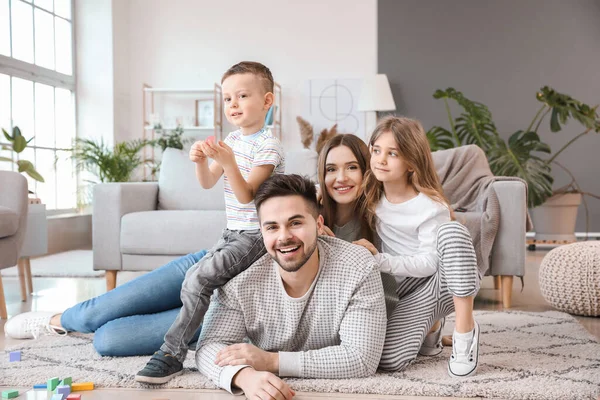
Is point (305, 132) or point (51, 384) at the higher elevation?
point (305, 132)

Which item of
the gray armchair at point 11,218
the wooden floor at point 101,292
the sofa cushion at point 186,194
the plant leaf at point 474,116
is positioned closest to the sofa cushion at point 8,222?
the gray armchair at point 11,218

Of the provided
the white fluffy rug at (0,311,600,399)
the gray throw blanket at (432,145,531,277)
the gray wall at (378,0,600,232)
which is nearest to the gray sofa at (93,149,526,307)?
the white fluffy rug at (0,311,600,399)

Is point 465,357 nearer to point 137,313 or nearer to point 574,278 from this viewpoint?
point 137,313

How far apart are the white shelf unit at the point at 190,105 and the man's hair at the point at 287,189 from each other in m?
5.08

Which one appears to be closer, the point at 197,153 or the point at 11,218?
the point at 197,153

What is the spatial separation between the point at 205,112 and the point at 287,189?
540cm

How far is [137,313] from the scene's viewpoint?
2.29m

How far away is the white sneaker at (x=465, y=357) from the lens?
6.19ft

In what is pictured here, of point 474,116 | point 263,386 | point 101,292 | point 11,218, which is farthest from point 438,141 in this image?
point 263,386

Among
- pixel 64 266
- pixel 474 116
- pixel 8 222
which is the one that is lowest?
pixel 64 266

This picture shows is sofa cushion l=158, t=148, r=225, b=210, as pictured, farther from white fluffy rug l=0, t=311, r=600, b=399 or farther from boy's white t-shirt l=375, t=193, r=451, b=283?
boy's white t-shirt l=375, t=193, r=451, b=283

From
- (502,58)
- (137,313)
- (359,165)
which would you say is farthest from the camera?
(502,58)

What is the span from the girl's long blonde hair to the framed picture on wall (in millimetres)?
5067

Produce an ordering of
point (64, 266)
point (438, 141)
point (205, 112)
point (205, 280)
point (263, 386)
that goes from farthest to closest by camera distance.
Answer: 1. point (205, 112)
2. point (438, 141)
3. point (64, 266)
4. point (205, 280)
5. point (263, 386)
